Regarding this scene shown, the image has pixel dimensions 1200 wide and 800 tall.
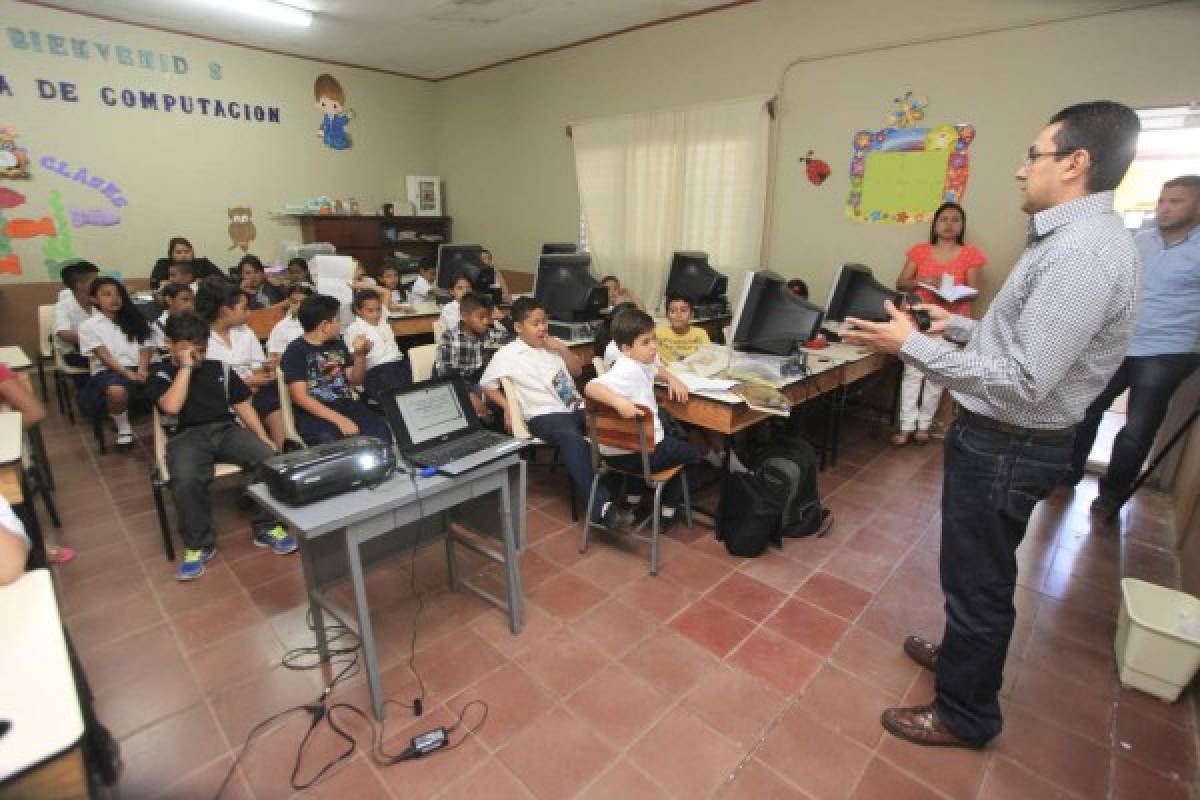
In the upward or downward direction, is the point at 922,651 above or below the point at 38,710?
below

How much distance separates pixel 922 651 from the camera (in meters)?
2.01

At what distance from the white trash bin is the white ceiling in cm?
470

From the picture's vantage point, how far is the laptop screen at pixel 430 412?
192 cm

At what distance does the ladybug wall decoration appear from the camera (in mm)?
4434

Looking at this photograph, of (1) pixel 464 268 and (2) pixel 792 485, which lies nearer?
(2) pixel 792 485

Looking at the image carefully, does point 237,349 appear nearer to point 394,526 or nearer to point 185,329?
point 185,329

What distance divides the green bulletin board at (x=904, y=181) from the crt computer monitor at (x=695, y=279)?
120cm

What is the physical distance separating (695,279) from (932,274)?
1546 millimetres

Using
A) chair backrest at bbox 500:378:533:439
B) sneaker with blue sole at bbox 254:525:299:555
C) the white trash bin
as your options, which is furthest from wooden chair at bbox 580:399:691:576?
the white trash bin

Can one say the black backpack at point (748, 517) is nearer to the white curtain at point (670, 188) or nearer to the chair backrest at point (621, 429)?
the chair backrest at point (621, 429)

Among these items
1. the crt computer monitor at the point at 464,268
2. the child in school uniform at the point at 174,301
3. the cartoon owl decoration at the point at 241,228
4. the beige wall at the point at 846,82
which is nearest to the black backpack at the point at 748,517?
the beige wall at the point at 846,82

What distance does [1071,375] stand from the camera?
4.46 ft

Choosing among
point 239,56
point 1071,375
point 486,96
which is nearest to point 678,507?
point 1071,375

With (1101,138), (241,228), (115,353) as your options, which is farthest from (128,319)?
(1101,138)
